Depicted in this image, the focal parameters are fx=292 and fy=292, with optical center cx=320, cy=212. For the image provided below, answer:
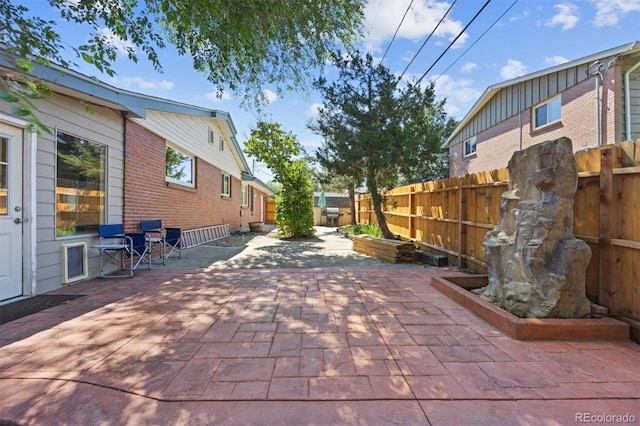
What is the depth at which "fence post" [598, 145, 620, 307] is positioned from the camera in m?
2.88

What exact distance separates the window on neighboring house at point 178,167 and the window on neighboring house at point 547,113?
11.5m

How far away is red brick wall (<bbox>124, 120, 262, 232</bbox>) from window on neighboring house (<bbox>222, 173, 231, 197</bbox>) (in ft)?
3.58

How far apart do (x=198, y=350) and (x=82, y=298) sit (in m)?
2.66

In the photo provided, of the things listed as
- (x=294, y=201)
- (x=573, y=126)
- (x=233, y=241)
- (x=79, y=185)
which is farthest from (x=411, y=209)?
(x=79, y=185)

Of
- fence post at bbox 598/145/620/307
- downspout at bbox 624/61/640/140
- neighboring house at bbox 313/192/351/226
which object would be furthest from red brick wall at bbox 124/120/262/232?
downspout at bbox 624/61/640/140

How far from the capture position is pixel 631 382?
206 centimetres

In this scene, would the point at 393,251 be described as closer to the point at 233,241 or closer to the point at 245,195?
the point at 233,241

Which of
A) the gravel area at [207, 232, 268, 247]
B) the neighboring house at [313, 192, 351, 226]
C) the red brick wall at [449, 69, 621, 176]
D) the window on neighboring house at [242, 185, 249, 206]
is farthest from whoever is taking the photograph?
the neighboring house at [313, 192, 351, 226]

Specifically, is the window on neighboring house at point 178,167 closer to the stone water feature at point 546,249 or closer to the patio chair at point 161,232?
the patio chair at point 161,232

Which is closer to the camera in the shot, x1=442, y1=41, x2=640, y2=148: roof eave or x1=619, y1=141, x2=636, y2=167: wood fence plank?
x1=619, y1=141, x2=636, y2=167: wood fence plank

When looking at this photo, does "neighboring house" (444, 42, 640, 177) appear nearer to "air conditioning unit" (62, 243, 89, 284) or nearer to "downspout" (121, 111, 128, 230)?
"downspout" (121, 111, 128, 230)

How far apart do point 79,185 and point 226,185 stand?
8.58 metres

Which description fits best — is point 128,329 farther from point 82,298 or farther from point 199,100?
point 199,100

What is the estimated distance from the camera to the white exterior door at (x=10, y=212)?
3.78 metres
